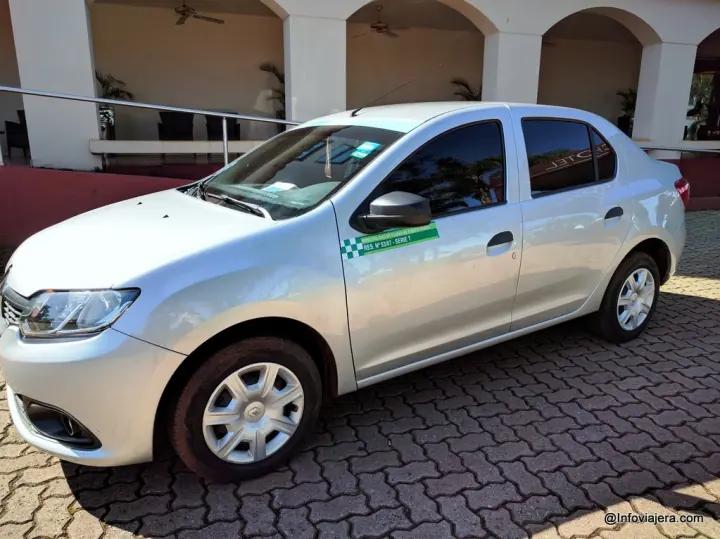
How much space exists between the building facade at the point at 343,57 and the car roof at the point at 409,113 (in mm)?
3613

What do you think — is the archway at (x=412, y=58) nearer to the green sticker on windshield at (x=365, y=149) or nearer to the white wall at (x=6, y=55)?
the white wall at (x=6, y=55)

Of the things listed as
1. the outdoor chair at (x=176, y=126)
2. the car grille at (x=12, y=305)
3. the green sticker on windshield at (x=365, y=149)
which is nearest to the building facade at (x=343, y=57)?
the outdoor chair at (x=176, y=126)

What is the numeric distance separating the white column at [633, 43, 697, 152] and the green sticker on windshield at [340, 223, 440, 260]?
7860 millimetres

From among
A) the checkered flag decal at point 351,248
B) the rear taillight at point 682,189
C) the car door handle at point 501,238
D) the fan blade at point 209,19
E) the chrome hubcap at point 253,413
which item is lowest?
the chrome hubcap at point 253,413

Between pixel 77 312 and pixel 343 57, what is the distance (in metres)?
5.89

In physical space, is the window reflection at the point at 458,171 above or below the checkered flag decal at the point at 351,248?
above

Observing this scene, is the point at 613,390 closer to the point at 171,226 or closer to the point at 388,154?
the point at 388,154

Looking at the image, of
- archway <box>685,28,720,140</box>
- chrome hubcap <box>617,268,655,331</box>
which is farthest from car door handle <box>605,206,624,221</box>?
archway <box>685,28,720,140</box>

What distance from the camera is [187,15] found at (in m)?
9.33

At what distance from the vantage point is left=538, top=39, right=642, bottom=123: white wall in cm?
1257

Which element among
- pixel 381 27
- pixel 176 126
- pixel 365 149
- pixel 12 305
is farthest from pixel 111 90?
pixel 12 305

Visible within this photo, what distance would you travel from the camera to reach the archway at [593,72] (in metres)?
12.5

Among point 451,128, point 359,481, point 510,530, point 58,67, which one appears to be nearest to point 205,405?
point 359,481

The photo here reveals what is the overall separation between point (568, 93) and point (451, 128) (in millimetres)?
11039
